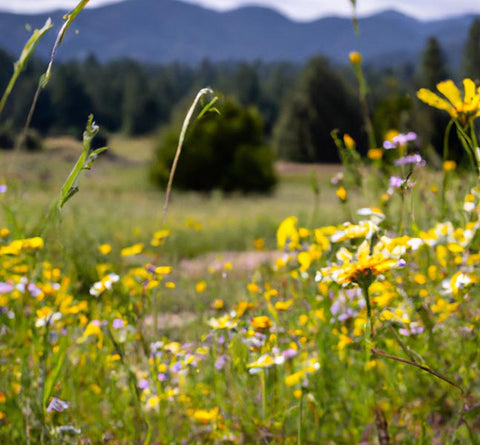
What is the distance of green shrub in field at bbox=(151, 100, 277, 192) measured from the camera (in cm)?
1542

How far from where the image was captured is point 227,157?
15977 mm

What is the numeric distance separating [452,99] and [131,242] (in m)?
5.09

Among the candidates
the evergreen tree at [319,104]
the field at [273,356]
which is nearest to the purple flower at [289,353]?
the field at [273,356]

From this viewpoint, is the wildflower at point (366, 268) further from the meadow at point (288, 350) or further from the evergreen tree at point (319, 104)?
the evergreen tree at point (319, 104)

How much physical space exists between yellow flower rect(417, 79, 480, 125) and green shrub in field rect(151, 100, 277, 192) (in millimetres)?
14467

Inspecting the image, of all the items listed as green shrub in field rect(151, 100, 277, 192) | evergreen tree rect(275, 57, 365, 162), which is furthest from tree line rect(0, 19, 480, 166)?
green shrub in field rect(151, 100, 277, 192)

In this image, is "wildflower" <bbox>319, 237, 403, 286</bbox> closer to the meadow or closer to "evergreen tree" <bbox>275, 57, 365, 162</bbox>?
the meadow

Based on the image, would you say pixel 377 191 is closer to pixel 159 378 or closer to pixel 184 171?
pixel 159 378

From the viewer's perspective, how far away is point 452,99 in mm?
896

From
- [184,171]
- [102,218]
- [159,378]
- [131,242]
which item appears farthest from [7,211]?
[184,171]

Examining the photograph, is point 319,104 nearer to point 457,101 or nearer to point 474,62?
point 474,62

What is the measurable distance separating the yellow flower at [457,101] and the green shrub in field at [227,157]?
1447 cm

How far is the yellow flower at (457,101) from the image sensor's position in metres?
0.86

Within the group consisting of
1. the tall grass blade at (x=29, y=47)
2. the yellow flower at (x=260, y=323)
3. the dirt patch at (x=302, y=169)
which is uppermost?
the tall grass blade at (x=29, y=47)
